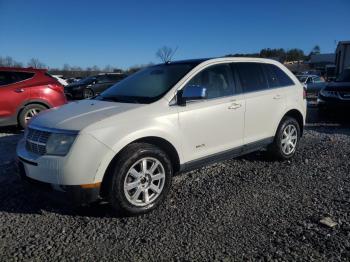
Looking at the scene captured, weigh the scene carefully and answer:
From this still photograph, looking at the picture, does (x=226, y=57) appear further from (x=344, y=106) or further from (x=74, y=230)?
(x=344, y=106)

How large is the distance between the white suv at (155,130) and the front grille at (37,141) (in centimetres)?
1

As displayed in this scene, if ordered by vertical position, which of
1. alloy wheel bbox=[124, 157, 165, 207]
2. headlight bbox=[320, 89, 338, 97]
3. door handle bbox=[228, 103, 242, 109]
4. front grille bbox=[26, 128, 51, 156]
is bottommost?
alloy wheel bbox=[124, 157, 165, 207]

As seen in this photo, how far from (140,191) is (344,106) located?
27.0 feet

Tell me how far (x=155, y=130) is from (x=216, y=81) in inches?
51.6

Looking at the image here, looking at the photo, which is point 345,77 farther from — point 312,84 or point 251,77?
point 312,84

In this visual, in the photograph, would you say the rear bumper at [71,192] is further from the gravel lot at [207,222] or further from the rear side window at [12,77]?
the rear side window at [12,77]

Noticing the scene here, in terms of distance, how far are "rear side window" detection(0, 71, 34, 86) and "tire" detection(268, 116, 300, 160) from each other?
20.1 feet

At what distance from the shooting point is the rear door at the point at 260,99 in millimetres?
4906

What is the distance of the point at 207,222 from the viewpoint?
3.56m

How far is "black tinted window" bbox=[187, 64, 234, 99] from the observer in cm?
448

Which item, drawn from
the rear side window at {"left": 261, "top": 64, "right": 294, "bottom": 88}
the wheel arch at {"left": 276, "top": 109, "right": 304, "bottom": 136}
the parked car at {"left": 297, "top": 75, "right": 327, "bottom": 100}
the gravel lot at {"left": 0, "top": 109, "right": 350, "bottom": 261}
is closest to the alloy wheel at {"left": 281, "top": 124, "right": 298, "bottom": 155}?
the wheel arch at {"left": 276, "top": 109, "right": 304, "bottom": 136}

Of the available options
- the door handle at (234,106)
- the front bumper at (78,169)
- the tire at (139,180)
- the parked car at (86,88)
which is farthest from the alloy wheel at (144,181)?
the parked car at (86,88)

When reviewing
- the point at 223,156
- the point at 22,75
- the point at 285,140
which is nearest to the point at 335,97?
the point at 285,140

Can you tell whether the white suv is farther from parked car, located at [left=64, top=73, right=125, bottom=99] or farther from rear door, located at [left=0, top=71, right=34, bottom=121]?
parked car, located at [left=64, top=73, right=125, bottom=99]
